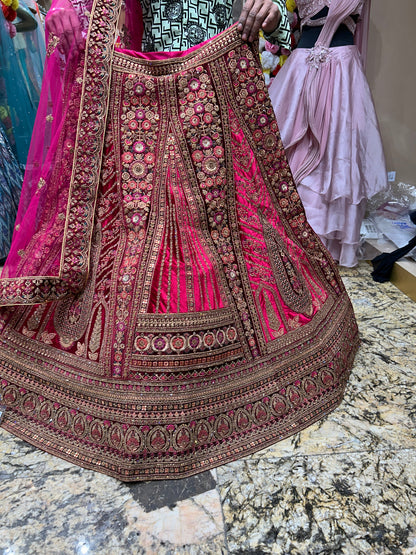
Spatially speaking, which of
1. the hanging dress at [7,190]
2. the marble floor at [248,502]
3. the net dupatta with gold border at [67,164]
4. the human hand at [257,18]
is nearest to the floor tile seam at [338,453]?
the marble floor at [248,502]

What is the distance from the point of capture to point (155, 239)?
114 cm

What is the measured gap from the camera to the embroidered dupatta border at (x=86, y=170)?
44.0 inches

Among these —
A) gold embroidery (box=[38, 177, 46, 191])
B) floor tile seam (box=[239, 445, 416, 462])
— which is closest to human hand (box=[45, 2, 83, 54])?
gold embroidery (box=[38, 177, 46, 191])

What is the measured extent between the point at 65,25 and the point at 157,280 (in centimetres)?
76

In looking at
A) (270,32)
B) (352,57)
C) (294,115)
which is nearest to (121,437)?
(270,32)

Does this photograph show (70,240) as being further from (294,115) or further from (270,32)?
(294,115)

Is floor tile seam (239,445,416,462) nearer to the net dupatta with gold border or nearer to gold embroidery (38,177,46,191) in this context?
the net dupatta with gold border

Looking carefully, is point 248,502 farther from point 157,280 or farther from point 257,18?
point 257,18

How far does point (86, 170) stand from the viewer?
115cm

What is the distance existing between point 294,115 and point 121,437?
6.56ft

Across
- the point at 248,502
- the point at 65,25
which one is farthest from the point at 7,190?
the point at 248,502

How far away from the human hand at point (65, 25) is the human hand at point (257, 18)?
469 mm

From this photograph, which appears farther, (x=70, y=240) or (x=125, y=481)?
(x=70, y=240)

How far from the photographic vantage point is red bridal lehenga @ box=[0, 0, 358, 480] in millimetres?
1014
